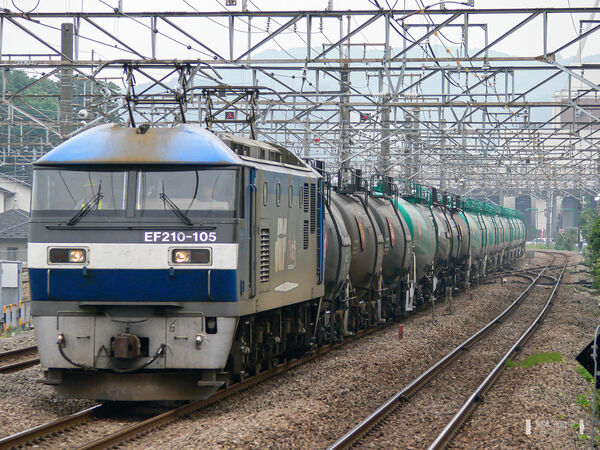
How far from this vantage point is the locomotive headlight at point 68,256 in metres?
10.1

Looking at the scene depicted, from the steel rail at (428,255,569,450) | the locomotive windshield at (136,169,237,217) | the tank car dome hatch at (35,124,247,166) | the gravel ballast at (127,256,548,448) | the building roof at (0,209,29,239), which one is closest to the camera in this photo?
the gravel ballast at (127,256,548,448)

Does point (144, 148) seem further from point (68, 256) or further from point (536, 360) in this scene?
point (536, 360)

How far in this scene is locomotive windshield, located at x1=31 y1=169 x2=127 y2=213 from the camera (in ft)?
33.4

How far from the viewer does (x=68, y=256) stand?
396 inches

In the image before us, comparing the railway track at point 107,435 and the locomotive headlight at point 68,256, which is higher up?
the locomotive headlight at point 68,256

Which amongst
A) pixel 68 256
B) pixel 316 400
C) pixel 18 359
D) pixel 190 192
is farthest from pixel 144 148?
pixel 18 359

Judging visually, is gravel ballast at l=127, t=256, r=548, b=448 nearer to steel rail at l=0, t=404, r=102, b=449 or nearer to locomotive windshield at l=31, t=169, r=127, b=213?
steel rail at l=0, t=404, r=102, b=449

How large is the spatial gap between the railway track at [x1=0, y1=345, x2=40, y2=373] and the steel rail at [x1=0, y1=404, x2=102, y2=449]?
151 inches

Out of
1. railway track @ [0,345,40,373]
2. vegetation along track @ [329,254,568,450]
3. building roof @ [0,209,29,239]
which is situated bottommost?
vegetation along track @ [329,254,568,450]

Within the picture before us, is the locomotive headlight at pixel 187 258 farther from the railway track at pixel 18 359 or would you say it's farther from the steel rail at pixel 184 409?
the railway track at pixel 18 359

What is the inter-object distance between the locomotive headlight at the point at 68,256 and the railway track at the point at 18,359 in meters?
4.06

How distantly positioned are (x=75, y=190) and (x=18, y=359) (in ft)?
20.1

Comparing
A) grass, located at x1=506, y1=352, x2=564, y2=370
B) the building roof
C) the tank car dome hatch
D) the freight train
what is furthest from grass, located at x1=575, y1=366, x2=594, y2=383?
the building roof

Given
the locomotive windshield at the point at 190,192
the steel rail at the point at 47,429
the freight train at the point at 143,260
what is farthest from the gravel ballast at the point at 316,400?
the locomotive windshield at the point at 190,192
